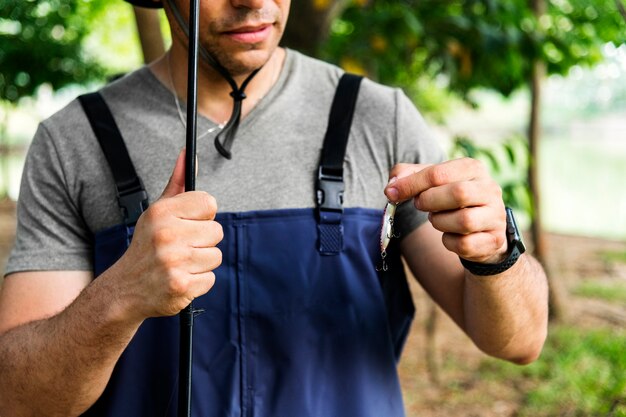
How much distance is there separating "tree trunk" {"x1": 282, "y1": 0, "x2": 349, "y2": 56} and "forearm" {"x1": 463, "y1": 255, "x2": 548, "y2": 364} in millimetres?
2411

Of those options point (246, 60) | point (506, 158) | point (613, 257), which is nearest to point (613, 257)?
point (613, 257)

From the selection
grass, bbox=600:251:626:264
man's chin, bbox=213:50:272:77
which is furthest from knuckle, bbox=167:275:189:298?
grass, bbox=600:251:626:264

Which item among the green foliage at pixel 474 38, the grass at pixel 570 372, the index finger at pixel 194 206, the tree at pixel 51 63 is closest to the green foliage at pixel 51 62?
the tree at pixel 51 63

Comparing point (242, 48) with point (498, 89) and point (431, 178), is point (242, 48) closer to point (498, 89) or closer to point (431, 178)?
point (431, 178)

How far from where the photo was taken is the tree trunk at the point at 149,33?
3211mm

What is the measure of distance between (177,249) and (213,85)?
711mm

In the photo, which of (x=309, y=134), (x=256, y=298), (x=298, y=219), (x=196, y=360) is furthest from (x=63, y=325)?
(x=309, y=134)

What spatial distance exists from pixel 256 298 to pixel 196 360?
0.66ft

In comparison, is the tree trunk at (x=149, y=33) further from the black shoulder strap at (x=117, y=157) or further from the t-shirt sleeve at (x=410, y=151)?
the t-shirt sleeve at (x=410, y=151)

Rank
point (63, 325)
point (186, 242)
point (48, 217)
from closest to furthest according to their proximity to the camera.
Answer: point (186, 242)
point (63, 325)
point (48, 217)

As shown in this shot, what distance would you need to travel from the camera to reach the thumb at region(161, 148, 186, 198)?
4.62 ft

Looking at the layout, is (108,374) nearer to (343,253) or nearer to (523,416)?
(343,253)

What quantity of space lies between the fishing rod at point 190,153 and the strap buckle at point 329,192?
48 centimetres

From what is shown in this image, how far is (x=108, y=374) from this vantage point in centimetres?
164
